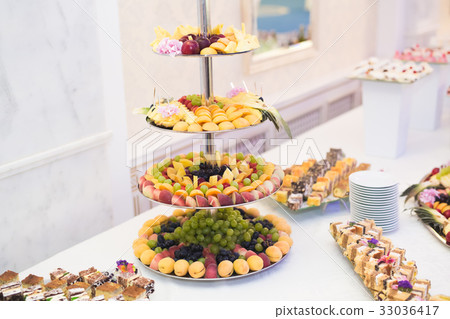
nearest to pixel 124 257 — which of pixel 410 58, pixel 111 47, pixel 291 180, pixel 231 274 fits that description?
pixel 231 274

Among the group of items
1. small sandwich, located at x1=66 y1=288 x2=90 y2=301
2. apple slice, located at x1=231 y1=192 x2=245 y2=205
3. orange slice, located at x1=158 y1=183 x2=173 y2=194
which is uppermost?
orange slice, located at x1=158 y1=183 x2=173 y2=194

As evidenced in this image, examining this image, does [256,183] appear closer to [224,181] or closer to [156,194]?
[224,181]

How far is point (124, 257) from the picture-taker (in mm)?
2070

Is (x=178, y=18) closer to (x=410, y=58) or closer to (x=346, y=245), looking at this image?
(x=410, y=58)

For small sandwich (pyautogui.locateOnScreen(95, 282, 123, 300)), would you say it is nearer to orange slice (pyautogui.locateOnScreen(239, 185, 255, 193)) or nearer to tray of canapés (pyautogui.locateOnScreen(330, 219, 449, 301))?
orange slice (pyautogui.locateOnScreen(239, 185, 255, 193))

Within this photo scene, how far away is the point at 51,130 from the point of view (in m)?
2.40

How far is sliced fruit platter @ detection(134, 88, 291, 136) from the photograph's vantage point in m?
1.79

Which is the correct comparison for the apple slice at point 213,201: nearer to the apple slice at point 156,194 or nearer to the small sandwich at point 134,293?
the apple slice at point 156,194

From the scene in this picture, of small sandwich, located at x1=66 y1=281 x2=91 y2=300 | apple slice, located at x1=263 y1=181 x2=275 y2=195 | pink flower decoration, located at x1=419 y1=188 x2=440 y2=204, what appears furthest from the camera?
pink flower decoration, located at x1=419 y1=188 x2=440 y2=204

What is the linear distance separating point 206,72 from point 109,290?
0.82 metres

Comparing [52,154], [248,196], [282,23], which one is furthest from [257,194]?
[282,23]

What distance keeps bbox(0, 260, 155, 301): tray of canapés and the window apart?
2680mm

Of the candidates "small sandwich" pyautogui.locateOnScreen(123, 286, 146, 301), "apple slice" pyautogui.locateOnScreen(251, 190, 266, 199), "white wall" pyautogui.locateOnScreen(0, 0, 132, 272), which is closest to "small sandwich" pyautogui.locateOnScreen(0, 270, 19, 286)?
"small sandwich" pyautogui.locateOnScreen(123, 286, 146, 301)

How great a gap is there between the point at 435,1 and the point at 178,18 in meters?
3.89
